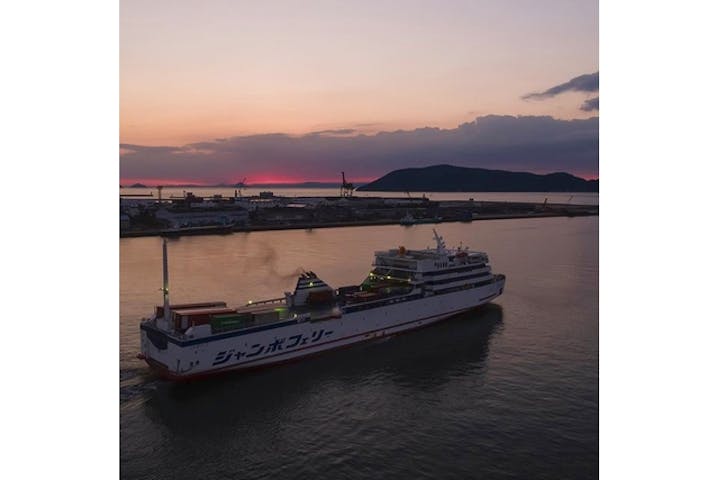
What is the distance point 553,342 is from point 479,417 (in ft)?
29.9

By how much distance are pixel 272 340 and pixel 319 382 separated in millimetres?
2796

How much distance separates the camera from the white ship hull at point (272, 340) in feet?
61.0

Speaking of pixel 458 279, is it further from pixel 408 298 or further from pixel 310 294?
pixel 310 294

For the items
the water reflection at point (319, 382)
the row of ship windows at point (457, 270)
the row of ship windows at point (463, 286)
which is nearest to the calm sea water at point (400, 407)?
the water reflection at point (319, 382)

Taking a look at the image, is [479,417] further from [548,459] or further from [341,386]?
[341,386]

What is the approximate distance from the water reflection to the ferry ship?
27.5 inches

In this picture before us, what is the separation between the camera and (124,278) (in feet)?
122

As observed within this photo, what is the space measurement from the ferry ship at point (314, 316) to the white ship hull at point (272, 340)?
0.12 feet

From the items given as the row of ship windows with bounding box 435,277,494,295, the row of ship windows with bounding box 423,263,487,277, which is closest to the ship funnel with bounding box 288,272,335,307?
the row of ship windows with bounding box 423,263,487,277

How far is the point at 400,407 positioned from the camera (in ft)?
54.5

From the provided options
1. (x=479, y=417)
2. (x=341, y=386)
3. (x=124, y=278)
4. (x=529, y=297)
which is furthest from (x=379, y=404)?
(x=124, y=278)

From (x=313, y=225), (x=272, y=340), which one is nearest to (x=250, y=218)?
(x=313, y=225)

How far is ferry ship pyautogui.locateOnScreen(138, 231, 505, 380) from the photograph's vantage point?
1894cm

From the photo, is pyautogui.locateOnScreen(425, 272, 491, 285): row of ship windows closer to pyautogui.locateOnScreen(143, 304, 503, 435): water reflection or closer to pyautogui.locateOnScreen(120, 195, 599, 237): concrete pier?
pyautogui.locateOnScreen(143, 304, 503, 435): water reflection
